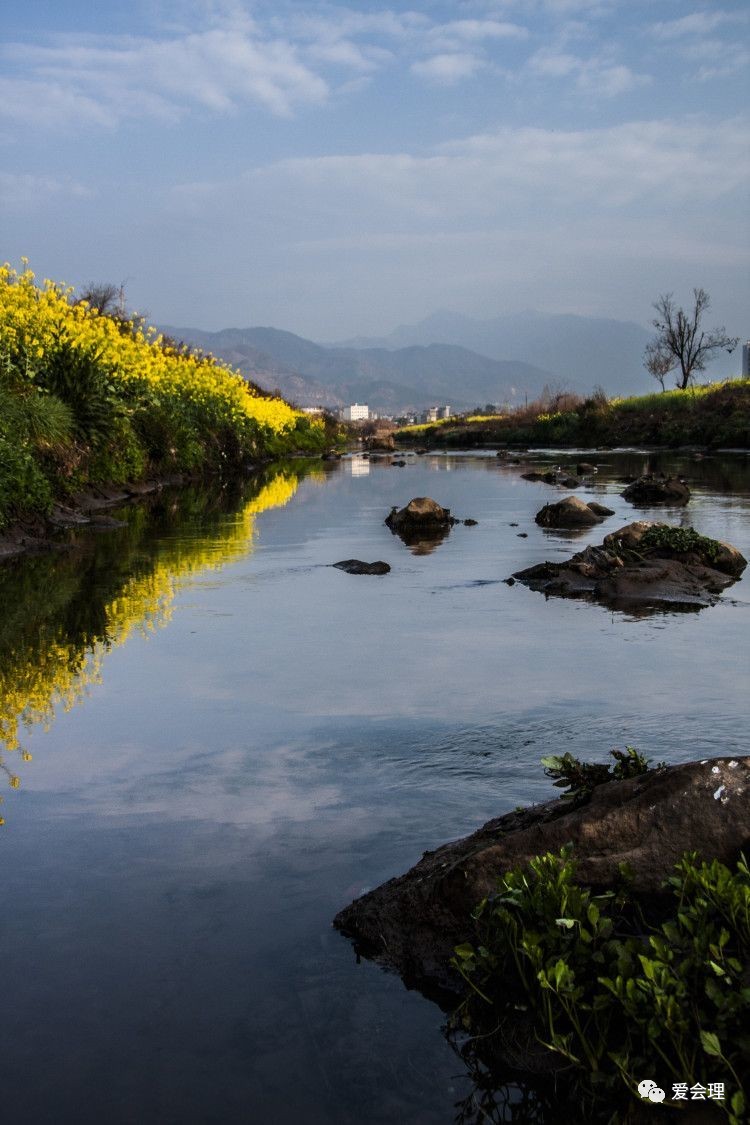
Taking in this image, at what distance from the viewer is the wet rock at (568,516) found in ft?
67.9

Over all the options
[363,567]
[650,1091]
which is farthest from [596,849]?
[363,567]

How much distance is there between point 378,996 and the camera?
4.11m

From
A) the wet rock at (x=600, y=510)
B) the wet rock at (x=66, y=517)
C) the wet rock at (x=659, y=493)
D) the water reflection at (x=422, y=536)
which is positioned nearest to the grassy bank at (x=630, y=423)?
the wet rock at (x=659, y=493)

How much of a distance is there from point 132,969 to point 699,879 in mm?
2067

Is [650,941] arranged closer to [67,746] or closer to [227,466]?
[67,746]

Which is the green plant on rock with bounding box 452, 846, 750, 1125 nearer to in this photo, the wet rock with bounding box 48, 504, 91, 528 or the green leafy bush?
the green leafy bush

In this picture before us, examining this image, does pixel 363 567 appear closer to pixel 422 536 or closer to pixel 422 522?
pixel 422 536

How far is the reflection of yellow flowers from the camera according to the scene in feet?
25.8

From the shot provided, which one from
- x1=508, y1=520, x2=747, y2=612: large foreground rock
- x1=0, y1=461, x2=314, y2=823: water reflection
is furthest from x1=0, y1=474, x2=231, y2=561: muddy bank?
x1=508, y1=520, x2=747, y2=612: large foreground rock

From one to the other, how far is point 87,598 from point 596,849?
913cm

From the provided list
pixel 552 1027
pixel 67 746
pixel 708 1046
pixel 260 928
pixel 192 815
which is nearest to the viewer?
pixel 708 1046

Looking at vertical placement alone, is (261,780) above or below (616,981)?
below

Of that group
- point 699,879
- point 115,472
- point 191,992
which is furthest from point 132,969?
point 115,472

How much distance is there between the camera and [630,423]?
68250mm
